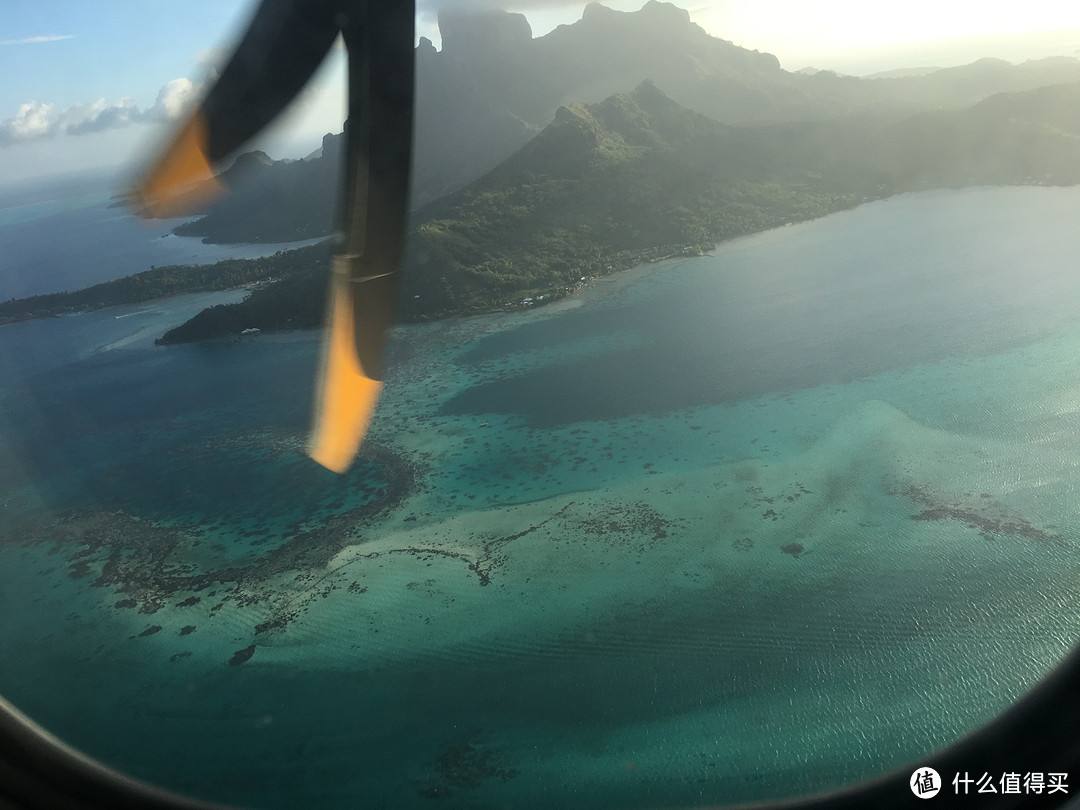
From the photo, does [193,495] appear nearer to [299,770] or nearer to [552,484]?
[552,484]

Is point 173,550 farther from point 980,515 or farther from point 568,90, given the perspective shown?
point 568,90

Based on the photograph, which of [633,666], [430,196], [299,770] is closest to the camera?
[299,770]

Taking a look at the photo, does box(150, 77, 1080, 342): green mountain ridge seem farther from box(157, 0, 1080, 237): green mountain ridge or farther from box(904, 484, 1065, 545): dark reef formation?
box(904, 484, 1065, 545): dark reef formation

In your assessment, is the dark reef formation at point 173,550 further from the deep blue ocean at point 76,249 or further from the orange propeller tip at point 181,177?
the deep blue ocean at point 76,249

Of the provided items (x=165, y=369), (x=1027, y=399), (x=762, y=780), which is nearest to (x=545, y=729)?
(x=762, y=780)

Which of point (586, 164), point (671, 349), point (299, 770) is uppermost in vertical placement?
point (586, 164)

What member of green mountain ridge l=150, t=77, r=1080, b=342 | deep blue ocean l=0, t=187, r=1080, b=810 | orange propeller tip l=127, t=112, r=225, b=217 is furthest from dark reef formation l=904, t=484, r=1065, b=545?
green mountain ridge l=150, t=77, r=1080, b=342
